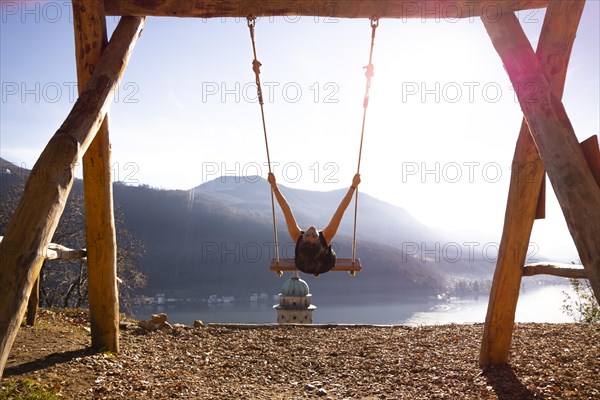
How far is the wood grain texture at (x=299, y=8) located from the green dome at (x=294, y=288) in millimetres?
14128

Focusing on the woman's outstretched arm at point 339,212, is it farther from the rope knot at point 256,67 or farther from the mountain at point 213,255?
the mountain at point 213,255

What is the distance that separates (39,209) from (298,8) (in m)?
3.14

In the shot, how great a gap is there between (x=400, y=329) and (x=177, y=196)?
8934cm

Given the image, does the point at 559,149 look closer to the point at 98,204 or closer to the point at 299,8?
the point at 299,8

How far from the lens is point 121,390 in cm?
398

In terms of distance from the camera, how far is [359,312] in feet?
286

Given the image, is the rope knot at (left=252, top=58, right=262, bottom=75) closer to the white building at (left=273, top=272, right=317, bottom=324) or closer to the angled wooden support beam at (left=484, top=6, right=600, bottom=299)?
the angled wooden support beam at (left=484, top=6, right=600, bottom=299)

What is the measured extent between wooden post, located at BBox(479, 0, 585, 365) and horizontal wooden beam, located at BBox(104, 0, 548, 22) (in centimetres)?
63

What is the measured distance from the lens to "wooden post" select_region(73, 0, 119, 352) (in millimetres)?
4582

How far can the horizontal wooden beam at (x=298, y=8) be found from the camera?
15.1 feet

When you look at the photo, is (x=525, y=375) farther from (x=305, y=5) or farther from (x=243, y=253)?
(x=243, y=253)

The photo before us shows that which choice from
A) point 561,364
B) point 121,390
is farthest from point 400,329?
point 121,390

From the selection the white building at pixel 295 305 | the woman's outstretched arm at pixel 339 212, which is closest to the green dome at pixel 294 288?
the white building at pixel 295 305

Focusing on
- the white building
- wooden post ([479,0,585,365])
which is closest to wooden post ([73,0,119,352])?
wooden post ([479,0,585,365])
